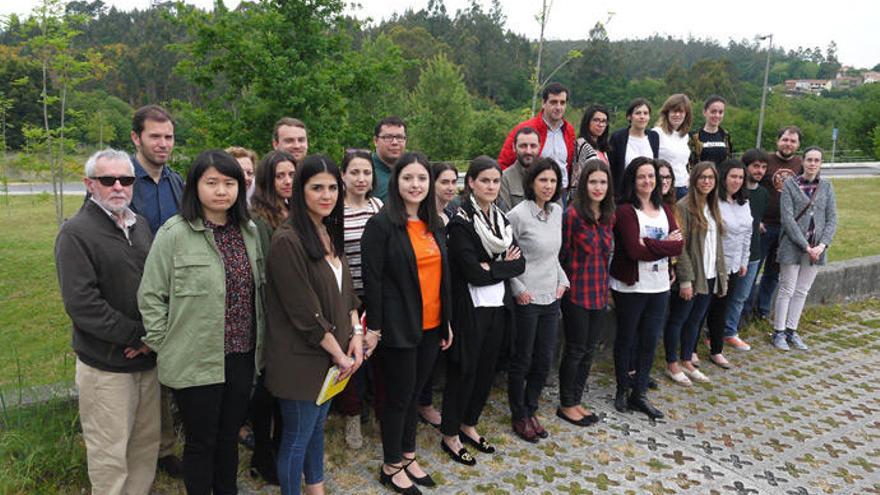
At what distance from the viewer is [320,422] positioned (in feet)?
10.6

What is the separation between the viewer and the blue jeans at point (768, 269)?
645 cm

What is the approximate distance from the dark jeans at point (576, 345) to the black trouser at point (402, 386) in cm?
129

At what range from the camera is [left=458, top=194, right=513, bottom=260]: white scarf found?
3787mm

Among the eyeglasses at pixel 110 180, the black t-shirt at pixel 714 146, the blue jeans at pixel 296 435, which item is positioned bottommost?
the blue jeans at pixel 296 435

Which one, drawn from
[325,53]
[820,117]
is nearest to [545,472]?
[325,53]

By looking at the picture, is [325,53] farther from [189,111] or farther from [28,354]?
[28,354]

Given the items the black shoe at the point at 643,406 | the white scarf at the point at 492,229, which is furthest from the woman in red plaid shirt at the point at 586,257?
the white scarf at the point at 492,229

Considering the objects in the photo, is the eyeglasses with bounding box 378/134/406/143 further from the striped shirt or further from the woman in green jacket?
the woman in green jacket

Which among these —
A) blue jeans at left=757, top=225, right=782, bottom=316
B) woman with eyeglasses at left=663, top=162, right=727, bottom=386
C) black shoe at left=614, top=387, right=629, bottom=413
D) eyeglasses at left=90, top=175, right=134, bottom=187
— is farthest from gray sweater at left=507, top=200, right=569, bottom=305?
blue jeans at left=757, top=225, right=782, bottom=316

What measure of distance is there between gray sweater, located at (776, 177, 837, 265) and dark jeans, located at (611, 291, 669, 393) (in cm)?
237

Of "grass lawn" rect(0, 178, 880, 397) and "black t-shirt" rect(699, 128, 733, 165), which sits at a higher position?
"black t-shirt" rect(699, 128, 733, 165)

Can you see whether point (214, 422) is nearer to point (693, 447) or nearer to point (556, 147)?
point (693, 447)

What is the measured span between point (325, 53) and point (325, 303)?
686 cm

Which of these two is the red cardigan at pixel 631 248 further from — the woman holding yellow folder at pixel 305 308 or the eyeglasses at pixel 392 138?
the woman holding yellow folder at pixel 305 308
